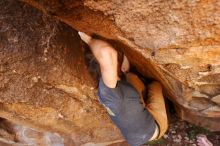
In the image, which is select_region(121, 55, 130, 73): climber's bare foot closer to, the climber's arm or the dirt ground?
the climber's arm

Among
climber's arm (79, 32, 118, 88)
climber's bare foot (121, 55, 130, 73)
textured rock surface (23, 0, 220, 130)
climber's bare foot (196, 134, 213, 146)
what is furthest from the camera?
climber's bare foot (196, 134, 213, 146)

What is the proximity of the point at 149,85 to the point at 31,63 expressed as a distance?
594 mm

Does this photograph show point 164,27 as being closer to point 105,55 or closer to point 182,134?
point 105,55

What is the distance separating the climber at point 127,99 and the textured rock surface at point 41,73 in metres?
0.11

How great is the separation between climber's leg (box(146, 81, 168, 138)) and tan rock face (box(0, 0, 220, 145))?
0.08 metres

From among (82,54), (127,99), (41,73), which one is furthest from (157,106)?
(41,73)

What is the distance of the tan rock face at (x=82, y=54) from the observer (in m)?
0.94

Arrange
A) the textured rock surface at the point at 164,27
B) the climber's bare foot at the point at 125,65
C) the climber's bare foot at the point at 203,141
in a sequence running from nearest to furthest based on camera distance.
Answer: the textured rock surface at the point at 164,27
the climber's bare foot at the point at 125,65
the climber's bare foot at the point at 203,141

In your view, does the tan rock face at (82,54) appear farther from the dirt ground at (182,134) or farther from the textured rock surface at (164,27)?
the dirt ground at (182,134)

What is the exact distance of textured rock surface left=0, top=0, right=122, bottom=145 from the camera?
124cm

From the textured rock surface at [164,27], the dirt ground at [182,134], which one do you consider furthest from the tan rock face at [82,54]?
the dirt ground at [182,134]

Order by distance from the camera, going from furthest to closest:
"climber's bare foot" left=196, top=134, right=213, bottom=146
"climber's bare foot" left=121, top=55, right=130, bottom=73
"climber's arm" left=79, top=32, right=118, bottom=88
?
"climber's bare foot" left=196, top=134, right=213, bottom=146, "climber's bare foot" left=121, top=55, right=130, bottom=73, "climber's arm" left=79, top=32, right=118, bottom=88

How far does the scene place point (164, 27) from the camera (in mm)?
962

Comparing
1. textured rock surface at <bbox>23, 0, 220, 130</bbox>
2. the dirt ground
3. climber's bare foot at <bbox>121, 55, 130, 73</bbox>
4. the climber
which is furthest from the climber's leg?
the dirt ground
